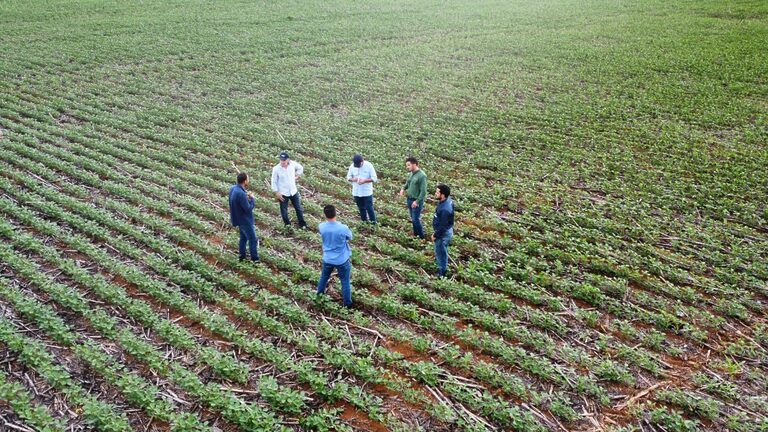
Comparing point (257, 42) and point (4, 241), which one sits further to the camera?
point (257, 42)

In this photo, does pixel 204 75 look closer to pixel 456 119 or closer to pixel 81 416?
pixel 456 119

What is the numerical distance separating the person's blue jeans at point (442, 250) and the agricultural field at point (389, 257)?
11.2 inches

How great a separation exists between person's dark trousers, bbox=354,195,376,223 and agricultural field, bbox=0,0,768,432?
0.54m

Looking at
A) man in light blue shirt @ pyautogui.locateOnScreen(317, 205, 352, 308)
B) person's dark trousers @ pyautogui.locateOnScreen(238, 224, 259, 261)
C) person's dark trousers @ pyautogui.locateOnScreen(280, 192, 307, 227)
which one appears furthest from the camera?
person's dark trousers @ pyautogui.locateOnScreen(280, 192, 307, 227)

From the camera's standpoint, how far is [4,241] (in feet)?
35.1

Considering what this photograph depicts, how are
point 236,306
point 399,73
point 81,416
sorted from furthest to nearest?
point 399,73, point 236,306, point 81,416

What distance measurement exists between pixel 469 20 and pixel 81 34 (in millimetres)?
28532

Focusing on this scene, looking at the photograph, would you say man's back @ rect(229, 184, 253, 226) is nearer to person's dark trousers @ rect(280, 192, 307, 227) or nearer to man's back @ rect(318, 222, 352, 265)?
person's dark trousers @ rect(280, 192, 307, 227)

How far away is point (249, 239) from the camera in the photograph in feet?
32.7

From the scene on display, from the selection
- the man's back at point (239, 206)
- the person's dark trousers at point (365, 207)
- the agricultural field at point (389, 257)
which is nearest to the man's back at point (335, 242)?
the agricultural field at point (389, 257)

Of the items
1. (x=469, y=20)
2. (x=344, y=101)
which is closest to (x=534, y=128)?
(x=344, y=101)

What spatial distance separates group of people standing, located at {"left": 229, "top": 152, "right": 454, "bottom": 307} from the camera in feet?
27.9

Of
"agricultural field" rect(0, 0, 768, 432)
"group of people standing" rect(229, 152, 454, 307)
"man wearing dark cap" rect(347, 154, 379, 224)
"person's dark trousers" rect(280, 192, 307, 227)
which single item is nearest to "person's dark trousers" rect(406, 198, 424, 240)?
"group of people standing" rect(229, 152, 454, 307)

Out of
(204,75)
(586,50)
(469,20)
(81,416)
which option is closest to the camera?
(81,416)
